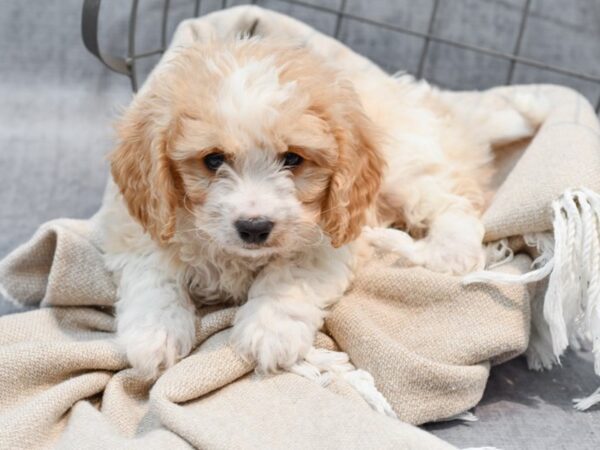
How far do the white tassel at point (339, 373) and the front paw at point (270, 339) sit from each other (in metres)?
0.03

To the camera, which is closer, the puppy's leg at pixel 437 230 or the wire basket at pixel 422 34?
the puppy's leg at pixel 437 230

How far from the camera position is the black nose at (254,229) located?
1.84 metres

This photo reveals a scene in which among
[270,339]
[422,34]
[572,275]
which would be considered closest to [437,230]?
[572,275]

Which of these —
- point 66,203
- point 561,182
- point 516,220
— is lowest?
point 66,203

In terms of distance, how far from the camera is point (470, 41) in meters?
3.40

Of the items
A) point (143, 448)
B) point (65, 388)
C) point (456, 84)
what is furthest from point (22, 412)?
point (456, 84)

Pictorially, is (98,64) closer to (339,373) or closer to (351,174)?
(351,174)

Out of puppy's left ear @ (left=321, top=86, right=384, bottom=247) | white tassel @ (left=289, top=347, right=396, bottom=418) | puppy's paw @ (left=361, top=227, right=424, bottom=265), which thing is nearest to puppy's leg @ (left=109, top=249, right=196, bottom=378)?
white tassel @ (left=289, top=347, right=396, bottom=418)

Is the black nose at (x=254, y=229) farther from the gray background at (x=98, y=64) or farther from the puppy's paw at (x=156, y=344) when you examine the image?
the gray background at (x=98, y=64)

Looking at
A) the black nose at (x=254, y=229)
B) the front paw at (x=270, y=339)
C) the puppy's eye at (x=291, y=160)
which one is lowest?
the front paw at (x=270, y=339)

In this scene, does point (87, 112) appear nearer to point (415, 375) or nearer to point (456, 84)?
point (456, 84)

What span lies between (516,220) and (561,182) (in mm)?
169

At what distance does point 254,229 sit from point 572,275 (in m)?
0.90

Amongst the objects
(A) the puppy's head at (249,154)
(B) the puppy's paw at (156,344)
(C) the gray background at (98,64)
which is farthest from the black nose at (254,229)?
(C) the gray background at (98,64)
